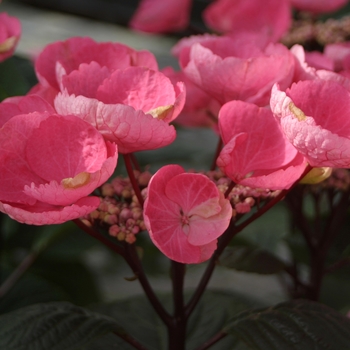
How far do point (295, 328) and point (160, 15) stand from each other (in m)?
0.52

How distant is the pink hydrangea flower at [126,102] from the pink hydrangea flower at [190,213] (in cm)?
3

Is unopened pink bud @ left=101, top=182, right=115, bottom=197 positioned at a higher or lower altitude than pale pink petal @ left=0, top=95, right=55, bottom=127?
lower

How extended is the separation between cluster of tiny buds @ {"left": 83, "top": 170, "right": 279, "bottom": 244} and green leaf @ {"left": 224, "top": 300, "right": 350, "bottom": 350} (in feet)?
0.30

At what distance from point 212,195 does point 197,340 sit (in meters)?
0.27

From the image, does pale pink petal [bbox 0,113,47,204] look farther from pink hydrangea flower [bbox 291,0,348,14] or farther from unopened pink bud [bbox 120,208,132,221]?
pink hydrangea flower [bbox 291,0,348,14]

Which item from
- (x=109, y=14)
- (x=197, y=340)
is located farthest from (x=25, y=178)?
(x=109, y=14)

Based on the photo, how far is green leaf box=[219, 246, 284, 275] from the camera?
1.59ft

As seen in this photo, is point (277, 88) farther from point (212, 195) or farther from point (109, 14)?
point (109, 14)

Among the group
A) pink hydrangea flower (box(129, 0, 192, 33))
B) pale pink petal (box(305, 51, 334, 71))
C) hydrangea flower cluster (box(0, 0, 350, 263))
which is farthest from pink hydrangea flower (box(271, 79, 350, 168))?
pink hydrangea flower (box(129, 0, 192, 33))

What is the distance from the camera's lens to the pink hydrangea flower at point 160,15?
0.74 meters

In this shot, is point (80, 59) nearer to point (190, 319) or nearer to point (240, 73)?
point (240, 73)

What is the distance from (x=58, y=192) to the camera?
0.32 metres

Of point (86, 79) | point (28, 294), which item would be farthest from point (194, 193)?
point (28, 294)

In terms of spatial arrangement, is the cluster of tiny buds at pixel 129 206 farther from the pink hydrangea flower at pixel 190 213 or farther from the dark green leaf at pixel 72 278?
the dark green leaf at pixel 72 278
